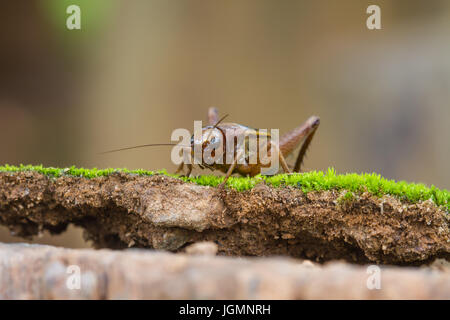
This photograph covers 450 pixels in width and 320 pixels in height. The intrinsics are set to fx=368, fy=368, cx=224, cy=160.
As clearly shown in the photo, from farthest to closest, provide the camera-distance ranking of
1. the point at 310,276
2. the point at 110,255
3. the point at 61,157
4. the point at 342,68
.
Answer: the point at 61,157 → the point at 342,68 → the point at 110,255 → the point at 310,276

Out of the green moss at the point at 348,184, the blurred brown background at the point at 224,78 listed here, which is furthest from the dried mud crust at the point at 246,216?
the blurred brown background at the point at 224,78

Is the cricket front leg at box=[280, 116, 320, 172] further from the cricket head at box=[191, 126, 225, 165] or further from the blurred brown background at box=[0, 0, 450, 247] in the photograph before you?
the blurred brown background at box=[0, 0, 450, 247]

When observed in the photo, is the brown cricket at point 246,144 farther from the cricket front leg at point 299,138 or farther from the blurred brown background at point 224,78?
the blurred brown background at point 224,78

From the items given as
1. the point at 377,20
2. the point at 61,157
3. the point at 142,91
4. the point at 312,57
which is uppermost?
the point at 377,20

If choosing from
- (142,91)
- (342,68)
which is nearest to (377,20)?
(342,68)

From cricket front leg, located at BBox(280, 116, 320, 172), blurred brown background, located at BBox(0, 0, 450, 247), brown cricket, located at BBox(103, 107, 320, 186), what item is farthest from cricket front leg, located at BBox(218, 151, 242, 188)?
blurred brown background, located at BBox(0, 0, 450, 247)

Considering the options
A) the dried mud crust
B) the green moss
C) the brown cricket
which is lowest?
the dried mud crust
